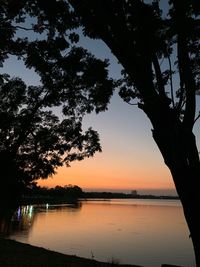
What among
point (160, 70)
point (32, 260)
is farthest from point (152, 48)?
point (32, 260)

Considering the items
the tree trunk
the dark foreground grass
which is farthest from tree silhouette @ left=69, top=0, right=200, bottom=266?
the dark foreground grass

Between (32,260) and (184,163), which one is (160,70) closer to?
(184,163)

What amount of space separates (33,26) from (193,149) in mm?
6308

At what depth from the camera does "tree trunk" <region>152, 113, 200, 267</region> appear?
28.9 ft

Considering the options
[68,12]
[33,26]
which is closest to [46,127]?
[33,26]

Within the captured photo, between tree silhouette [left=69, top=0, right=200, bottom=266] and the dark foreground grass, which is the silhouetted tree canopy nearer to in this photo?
tree silhouette [left=69, top=0, right=200, bottom=266]

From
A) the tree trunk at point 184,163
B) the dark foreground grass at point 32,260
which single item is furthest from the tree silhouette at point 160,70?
the dark foreground grass at point 32,260

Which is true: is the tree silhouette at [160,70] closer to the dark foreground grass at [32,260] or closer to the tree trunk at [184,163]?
the tree trunk at [184,163]

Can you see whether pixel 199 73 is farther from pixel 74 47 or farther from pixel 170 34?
pixel 74 47

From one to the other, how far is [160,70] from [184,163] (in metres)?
2.20

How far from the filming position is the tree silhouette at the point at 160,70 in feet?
29.6

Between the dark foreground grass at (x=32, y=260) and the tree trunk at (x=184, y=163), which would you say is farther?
the dark foreground grass at (x=32, y=260)

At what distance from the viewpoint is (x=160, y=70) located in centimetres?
974

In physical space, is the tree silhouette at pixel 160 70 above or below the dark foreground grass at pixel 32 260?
above
